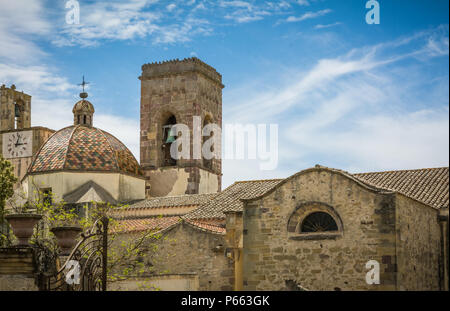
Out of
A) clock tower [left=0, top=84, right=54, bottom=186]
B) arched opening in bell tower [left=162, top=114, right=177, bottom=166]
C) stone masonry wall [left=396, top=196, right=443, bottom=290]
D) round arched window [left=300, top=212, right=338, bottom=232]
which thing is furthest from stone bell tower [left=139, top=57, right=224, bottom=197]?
stone masonry wall [left=396, top=196, right=443, bottom=290]

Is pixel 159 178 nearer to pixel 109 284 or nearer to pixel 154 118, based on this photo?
pixel 154 118

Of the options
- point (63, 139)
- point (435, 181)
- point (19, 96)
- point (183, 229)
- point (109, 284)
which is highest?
point (19, 96)

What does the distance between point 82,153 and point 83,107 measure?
404cm

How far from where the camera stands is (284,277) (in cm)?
2356

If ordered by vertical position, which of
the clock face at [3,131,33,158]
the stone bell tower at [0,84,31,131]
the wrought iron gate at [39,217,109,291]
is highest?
the stone bell tower at [0,84,31,131]

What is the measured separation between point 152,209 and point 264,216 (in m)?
12.3

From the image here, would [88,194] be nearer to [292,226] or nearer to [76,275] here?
[292,226]

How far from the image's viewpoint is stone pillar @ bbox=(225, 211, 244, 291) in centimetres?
2569

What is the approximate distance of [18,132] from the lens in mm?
52781

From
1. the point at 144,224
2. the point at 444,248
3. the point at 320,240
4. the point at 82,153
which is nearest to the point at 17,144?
the point at 82,153

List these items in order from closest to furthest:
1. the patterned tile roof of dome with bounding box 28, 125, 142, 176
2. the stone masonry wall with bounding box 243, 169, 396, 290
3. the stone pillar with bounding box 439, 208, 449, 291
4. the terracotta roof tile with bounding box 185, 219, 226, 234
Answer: the stone masonry wall with bounding box 243, 169, 396, 290 < the stone pillar with bounding box 439, 208, 449, 291 < the terracotta roof tile with bounding box 185, 219, 226, 234 < the patterned tile roof of dome with bounding box 28, 125, 142, 176

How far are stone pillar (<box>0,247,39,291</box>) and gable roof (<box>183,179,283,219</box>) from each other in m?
12.4

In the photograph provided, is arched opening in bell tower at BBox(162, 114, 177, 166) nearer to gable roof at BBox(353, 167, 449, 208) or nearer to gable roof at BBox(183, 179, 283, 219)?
gable roof at BBox(183, 179, 283, 219)
